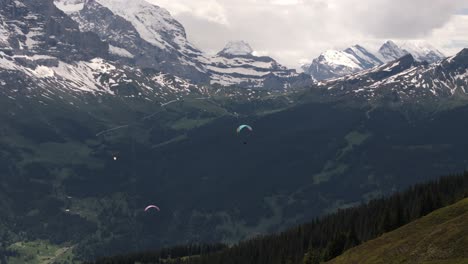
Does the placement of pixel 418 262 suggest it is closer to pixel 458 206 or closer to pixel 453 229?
pixel 453 229

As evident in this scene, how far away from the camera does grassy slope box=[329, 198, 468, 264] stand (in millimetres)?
137625

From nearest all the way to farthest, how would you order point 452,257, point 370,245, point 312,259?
point 452,257 → point 370,245 → point 312,259

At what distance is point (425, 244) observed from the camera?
148000 millimetres

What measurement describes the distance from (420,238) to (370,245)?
2036cm

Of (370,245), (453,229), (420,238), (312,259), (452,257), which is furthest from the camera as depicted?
(312,259)

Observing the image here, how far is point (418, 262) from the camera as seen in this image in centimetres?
13900

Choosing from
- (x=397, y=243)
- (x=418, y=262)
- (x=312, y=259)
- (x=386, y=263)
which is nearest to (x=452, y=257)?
(x=418, y=262)

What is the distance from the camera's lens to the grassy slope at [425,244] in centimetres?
13762

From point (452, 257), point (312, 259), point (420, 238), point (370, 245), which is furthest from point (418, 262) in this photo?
point (312, 259)

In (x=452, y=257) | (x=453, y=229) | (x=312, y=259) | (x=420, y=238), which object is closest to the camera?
(x=452, y=257)

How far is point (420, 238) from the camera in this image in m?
159

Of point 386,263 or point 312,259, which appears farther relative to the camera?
point 312,259

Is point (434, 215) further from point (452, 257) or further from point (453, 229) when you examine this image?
point (452, 257)

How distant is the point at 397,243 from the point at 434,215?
21909mm
